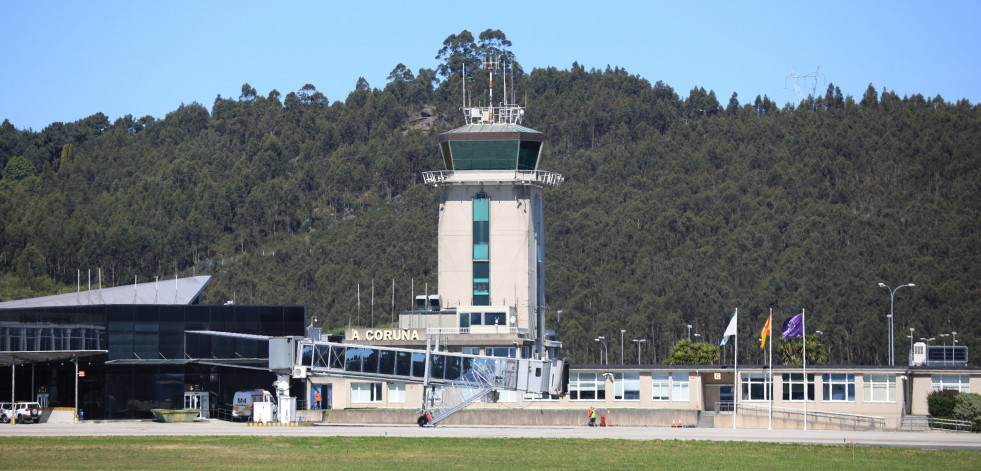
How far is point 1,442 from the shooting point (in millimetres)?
55688

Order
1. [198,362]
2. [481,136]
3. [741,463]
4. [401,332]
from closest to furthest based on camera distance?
1. [741,463]
2. [198,362]
3. [401,332]
4. [481,136]

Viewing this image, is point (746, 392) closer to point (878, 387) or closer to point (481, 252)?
point (878, 387)

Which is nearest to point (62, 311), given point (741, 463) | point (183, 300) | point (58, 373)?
point (58, 373)

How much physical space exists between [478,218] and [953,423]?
47.4 m

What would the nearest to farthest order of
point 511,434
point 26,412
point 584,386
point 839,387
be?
point 511,434
point 26,412
point 839,387
point 584,386

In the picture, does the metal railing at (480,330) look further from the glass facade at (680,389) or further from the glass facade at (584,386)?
the glass facade at (680,389)

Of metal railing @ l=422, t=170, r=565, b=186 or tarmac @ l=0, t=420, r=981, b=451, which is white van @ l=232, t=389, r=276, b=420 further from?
metal railing @ l=422, t=170, r=565, b=186

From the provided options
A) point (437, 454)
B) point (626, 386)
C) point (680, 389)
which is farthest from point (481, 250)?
point (437, 454)

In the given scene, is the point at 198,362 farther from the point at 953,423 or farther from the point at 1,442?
the point at 953,423

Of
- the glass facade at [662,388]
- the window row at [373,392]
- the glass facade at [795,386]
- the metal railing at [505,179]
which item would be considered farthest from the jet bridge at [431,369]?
the metal railing at [505,179]

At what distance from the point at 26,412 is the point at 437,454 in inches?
1412

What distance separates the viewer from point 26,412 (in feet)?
255

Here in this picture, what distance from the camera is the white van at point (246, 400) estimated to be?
83250 millimetres

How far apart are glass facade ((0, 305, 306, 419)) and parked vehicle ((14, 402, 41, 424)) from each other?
23.6ft
